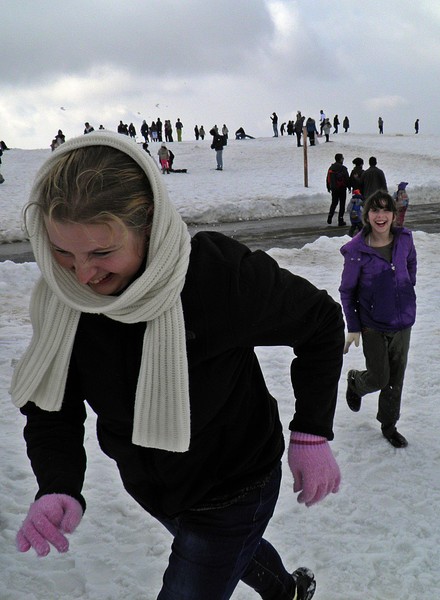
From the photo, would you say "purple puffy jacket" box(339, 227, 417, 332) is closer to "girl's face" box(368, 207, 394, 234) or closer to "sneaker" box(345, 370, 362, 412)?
"girl's face" box(368, 207, 394, 234)

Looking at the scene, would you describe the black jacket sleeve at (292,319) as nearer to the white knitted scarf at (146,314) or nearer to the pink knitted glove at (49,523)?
the white knitted scarf at (146,314)

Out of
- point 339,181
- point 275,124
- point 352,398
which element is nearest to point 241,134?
point 275,124

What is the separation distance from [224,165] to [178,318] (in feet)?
93.2

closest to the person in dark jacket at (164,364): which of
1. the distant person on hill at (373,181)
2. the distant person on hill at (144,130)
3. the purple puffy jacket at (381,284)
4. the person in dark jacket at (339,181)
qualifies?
the purple puffy jacket at (381,284)

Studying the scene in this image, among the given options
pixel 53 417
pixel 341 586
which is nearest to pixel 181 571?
pixel 53 417

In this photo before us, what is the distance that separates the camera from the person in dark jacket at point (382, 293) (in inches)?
149

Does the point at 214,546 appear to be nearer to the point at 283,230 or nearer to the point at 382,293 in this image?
the point at 382,293

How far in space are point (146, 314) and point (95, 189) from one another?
35 centimetres

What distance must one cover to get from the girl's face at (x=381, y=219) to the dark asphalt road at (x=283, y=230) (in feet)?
27.5

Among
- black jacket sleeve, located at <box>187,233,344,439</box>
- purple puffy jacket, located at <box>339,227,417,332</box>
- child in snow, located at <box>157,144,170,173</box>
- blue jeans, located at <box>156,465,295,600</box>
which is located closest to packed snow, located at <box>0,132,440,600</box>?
purple puffy jacket, located at <box>339,227,417,332</box>

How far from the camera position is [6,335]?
6.43 meters

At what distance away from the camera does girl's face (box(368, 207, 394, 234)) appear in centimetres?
373

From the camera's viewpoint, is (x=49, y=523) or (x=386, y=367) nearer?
(x=49, y=523)

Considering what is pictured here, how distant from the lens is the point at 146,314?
4.93ft
